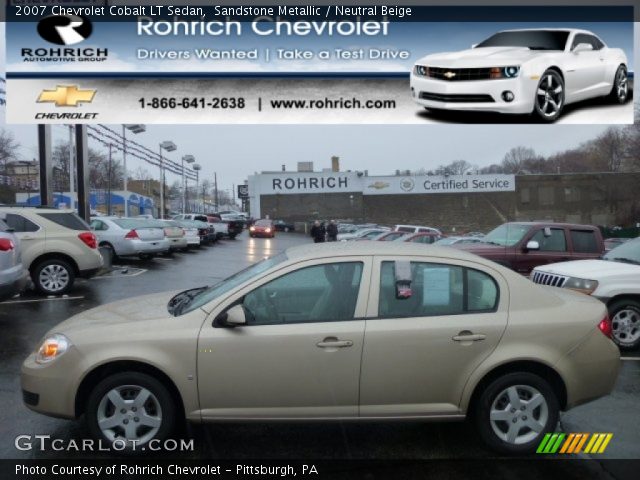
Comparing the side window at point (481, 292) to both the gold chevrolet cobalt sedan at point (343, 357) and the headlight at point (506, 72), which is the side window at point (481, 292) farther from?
the headlight at point (506, 72)

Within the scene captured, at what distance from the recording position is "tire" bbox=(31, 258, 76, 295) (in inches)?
384

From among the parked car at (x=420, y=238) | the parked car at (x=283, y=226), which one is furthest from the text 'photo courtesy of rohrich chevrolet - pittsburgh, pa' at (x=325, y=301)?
the parked car at (x=283, y=226)

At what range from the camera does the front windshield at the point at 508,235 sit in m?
10.1

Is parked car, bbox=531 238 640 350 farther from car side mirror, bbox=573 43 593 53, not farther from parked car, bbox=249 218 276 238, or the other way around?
parked car, bbox=249 218 276 238

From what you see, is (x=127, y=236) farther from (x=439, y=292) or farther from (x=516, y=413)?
(x=516, y=413)

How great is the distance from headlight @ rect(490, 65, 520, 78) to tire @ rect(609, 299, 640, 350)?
295 cm

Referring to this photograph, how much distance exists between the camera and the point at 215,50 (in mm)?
6410

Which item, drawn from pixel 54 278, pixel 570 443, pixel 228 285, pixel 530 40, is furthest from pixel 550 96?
pixel 54 278

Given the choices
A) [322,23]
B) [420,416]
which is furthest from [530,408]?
[322,23]

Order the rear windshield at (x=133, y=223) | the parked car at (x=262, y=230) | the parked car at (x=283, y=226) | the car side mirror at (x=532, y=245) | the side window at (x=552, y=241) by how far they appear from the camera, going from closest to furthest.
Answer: the car side mirror at (x=532, y=245), the side window at (x=552, y=241), the rear windshield at (x=133, y=223), the parked car at (x=262, y=230), the parked car at (x=283, y=226)

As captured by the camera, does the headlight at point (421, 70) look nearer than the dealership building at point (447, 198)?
Yes

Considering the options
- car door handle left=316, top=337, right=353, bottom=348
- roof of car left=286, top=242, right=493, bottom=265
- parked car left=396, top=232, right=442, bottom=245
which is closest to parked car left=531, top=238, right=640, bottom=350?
roof of car left=286, top=242, right=493, bottom=265

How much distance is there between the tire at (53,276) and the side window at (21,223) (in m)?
0.66

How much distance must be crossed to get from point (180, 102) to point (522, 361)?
506 cm
